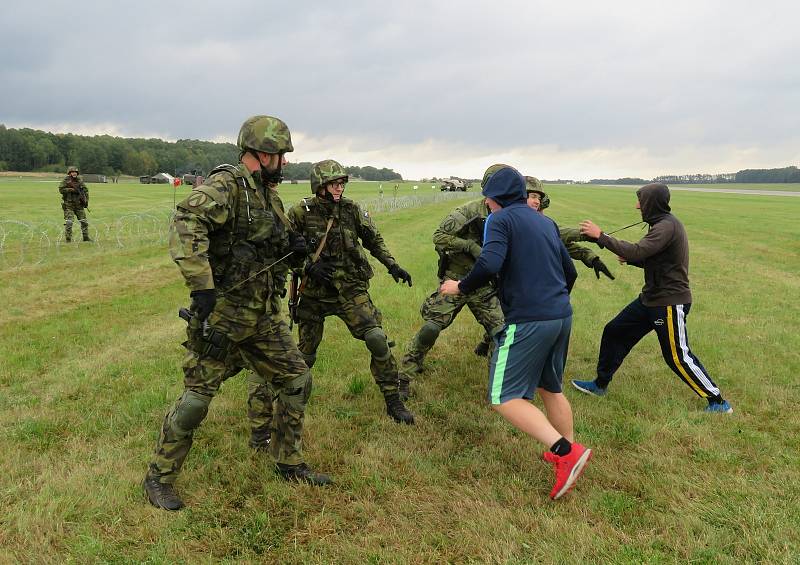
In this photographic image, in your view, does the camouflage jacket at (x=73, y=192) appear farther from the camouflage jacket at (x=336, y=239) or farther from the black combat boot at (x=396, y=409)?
the black combat boot at (x=396, y=409)

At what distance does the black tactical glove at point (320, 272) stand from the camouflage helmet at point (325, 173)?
28.6 inches

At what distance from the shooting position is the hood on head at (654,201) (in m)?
5.30

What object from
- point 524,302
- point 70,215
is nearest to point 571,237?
point 524,302

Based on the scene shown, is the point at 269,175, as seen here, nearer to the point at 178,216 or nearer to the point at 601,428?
the point at 178,216

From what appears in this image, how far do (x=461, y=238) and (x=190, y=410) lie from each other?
356 centimetres

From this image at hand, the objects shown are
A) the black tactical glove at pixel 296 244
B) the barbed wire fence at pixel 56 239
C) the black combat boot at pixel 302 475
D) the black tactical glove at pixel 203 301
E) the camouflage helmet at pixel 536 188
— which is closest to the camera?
the black tactical glove at pixel 203 301

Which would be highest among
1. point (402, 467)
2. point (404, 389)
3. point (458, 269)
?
point (458, 269)

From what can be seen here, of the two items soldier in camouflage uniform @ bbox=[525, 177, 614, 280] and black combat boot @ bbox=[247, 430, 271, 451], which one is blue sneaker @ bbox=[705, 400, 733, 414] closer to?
soldier in camouflage uniform @ bbox=[525, 177, 614, 280]

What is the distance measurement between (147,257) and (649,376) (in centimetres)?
1405

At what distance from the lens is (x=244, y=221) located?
12.4 ft

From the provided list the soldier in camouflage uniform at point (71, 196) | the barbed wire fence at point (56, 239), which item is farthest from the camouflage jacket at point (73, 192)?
the barbed wire fence at point (56, 239)

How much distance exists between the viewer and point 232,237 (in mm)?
3787

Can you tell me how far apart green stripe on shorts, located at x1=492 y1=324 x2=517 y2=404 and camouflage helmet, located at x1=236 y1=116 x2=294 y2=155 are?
84.7 inches

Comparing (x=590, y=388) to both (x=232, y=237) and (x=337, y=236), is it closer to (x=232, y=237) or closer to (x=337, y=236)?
(x=337, y=236)
